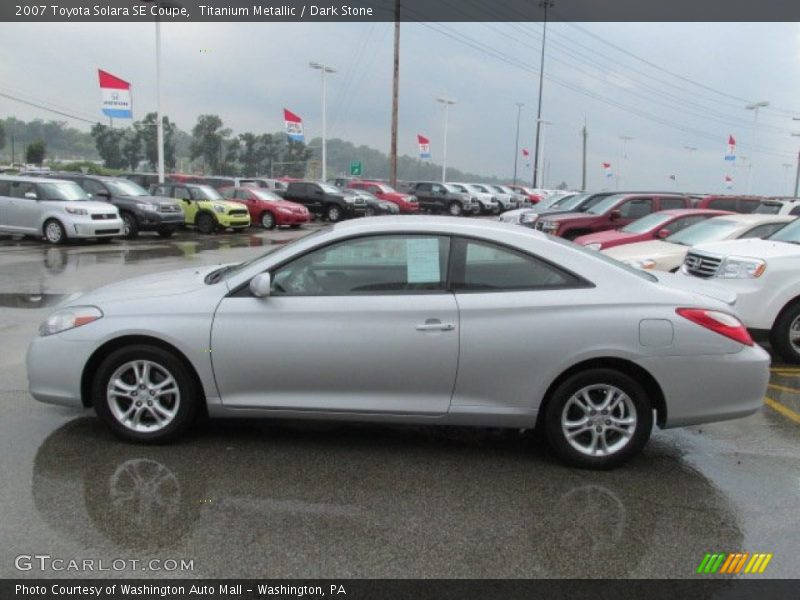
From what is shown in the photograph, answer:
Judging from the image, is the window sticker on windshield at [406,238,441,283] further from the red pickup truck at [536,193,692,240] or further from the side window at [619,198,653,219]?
the side window at [619,198,653,219]

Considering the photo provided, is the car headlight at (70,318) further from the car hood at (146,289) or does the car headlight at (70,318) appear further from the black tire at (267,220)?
the black tire at (267,220)

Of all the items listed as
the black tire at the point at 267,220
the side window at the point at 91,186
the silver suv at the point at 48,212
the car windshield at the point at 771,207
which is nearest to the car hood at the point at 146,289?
the silver suv at the point at 48,212

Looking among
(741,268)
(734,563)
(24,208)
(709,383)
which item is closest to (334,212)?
(24,208)

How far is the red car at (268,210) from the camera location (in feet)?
81.6

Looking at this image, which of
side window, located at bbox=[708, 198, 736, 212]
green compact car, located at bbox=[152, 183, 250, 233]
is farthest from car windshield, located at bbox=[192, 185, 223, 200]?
side window, located at bbox=[708, 198, 736, 212]

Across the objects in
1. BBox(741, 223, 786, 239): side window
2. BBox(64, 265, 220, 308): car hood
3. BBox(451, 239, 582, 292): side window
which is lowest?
BBox(64, 265, 220, 308): car hood

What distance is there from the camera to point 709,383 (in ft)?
13.3

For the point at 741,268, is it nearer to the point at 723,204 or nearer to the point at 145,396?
the point at 145,396

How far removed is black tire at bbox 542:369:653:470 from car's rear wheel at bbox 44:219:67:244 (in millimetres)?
16203

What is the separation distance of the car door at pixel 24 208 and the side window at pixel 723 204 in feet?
56.6

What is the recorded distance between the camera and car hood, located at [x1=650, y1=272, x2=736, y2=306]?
172 inches

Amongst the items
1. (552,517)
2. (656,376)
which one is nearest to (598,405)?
(656,376)

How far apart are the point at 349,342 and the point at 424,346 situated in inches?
18.6

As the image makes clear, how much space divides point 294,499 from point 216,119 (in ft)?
319
